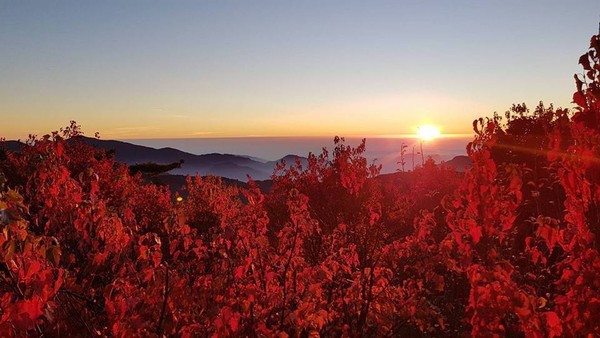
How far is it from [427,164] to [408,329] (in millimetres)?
16888

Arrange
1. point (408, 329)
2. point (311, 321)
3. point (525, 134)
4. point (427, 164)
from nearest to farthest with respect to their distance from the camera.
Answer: point (311, 321) → point (408, 329) → point (427, 164) → point (525, 134)

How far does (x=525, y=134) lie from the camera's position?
3878 centimetres

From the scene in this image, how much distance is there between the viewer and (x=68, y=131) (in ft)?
109

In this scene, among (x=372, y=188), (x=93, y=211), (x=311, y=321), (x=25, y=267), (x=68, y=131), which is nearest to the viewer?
(x=25, y=267)

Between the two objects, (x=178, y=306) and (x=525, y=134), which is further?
(x=525, y=134)

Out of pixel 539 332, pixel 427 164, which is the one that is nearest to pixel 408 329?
pixel 539 332

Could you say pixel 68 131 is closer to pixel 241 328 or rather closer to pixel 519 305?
pixel 241 328

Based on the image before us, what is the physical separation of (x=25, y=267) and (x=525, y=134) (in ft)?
135

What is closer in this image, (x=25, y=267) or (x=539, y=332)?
(x=25, y=267)

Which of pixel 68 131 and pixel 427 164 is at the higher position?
pixel 68 131

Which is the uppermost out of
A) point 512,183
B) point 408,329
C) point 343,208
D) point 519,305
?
point 512,183

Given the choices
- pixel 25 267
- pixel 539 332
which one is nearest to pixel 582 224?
pixel 539 332

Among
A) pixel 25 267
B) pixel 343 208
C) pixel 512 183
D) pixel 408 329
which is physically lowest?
pixel 408 329

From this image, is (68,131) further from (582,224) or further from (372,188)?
(582,224)
